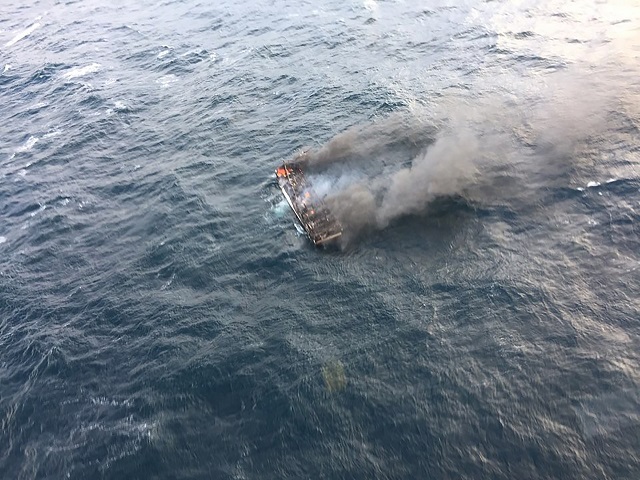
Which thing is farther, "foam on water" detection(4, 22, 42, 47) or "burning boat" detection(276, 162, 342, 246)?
"foam on water" detection(4, 22, 42, 47)

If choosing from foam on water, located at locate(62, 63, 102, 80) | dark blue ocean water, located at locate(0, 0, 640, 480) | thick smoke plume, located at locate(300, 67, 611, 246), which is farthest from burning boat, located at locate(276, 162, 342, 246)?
foam on water, located at locate(62, 63, 102, 80)

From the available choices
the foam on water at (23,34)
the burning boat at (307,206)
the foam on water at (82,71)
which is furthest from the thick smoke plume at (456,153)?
the foam on water at (23,34)

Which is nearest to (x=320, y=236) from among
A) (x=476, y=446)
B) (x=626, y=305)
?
(x=476, y=446)

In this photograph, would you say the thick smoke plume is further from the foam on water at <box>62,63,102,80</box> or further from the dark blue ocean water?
the foam on water at <box>62,63,102,80</box>

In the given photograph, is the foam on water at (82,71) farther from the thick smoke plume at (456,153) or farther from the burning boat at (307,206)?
the thick smoke plume at (456,153)

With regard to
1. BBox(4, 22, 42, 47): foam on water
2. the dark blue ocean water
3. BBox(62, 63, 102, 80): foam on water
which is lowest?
BBox(4, 22, 42, 47): foam on water

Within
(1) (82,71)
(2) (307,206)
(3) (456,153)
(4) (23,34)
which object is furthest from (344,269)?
(4) (23,34)

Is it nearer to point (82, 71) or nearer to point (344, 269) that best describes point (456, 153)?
point (344, 269)
